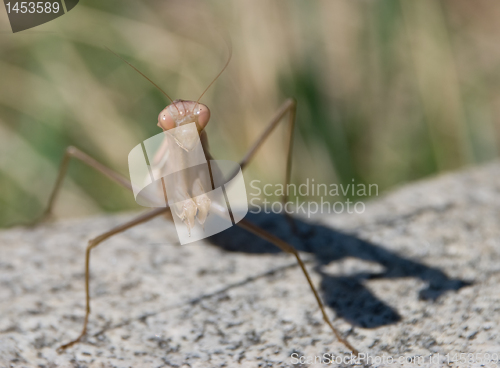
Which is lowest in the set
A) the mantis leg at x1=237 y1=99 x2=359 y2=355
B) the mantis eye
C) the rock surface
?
the rock surface

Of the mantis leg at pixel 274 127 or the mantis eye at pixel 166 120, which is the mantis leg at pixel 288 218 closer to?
the mantis leg at pixel 274 127

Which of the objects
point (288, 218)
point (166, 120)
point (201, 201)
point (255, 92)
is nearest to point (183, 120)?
point (166, 120)

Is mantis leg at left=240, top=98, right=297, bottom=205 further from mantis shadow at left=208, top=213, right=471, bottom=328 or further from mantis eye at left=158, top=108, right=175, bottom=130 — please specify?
mantis eye at left=158, top=108, right=175, bottom=130

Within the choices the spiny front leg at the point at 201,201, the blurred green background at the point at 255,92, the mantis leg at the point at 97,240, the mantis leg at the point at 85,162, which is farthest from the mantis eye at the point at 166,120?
the blurred green background at the point at 255,92

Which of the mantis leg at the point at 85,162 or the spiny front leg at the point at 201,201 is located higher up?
the spiny front leg at the point at 201,201

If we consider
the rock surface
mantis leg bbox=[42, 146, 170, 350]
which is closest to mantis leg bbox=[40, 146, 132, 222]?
mantis leg bbox=[42, 146, 170, 350]

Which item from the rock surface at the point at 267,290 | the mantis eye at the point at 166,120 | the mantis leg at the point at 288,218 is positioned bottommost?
the rock surface at the point at 267,290
